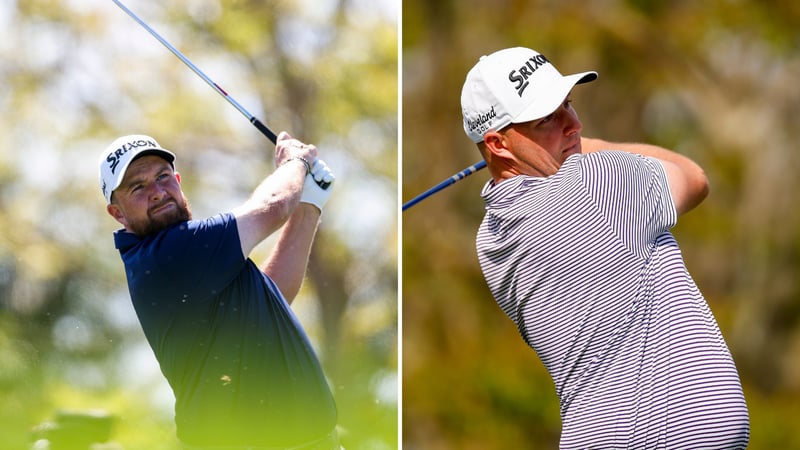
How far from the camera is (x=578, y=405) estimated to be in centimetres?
195

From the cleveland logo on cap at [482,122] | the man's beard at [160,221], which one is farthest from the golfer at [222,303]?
the cleveland logo on cap at [482,122]

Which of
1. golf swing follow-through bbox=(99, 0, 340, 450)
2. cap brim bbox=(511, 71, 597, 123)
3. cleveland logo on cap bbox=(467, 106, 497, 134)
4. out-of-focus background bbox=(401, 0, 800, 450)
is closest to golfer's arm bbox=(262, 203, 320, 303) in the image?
golf swing follow-through bbox=(99, 0, 340, 450)

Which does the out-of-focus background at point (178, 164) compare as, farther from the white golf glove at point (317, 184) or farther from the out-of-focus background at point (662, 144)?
the out-of-focus background at point (662, 144)

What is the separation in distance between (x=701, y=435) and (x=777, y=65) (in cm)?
481

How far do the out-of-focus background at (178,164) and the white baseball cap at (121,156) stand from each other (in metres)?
0.18

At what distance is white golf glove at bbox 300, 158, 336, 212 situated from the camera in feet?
8.36

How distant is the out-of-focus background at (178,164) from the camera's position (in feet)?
8.72

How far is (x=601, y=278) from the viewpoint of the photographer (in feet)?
6.25

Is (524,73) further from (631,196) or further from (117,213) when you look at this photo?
(117,213)

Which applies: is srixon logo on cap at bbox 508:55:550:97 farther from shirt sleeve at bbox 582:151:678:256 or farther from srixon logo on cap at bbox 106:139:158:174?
srixon logo on cap at bbox 106:139:158:174

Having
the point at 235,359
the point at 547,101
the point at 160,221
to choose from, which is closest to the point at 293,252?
the point at 235,359

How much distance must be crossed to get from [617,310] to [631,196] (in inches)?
7.4

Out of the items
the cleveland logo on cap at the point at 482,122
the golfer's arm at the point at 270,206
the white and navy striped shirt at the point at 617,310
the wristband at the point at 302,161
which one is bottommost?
the white and navy striped shirt at the point at 617,310

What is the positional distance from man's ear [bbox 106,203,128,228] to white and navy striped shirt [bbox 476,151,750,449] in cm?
86
